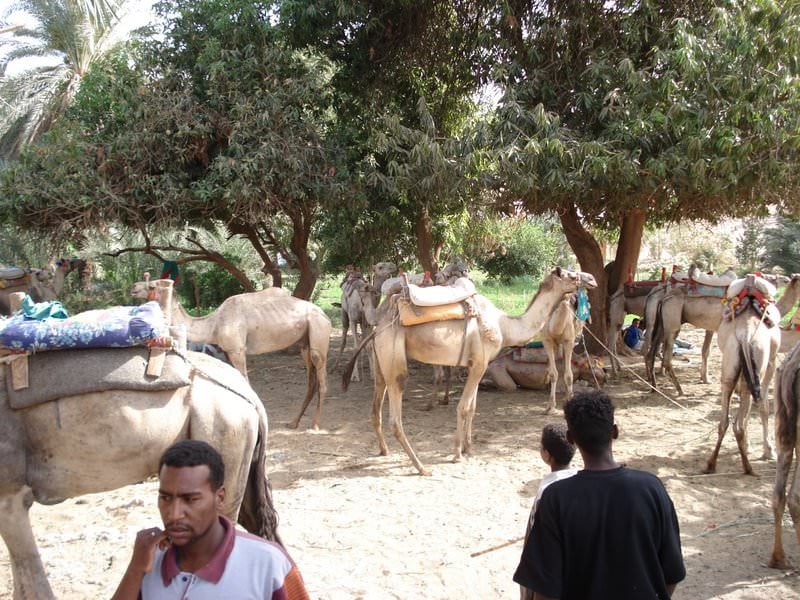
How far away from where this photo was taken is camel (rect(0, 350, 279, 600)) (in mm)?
3350

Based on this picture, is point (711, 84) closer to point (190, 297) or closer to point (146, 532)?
point (146, 532)

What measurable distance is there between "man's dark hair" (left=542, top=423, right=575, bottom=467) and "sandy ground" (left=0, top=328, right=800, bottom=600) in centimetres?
168

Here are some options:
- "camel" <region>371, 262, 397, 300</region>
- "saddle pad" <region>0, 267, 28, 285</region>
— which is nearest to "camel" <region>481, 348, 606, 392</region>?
"camel" <region>371, 262, 397, 300</region>

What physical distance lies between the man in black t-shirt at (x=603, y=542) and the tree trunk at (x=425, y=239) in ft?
33.6

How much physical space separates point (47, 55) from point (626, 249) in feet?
57.7

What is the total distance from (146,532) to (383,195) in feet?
32.1

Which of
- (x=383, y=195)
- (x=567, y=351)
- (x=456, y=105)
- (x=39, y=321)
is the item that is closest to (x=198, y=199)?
(x=383, y=195)

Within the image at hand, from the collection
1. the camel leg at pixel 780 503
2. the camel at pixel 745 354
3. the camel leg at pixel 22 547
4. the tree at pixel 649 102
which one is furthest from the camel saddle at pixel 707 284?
the camel leg at pixel 22 547

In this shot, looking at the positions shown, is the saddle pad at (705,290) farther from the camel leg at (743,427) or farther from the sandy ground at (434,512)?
the camel leg at (743,427)

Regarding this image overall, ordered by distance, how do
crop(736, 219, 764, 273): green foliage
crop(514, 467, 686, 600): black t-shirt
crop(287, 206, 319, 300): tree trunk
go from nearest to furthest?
A: crop(514, 467, 686, 600): black t-shirt < crop(287, 206, 319, 300): tree trunk < crop(736, 219, 764, 273): green foliage

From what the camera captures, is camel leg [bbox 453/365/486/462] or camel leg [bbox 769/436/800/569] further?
camel leg [bbox 453/365/486/462]

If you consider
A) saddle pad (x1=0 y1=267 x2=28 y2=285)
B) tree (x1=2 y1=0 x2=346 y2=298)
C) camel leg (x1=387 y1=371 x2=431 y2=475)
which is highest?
tree (x1=2 y1=0 x2=346 y2=298)

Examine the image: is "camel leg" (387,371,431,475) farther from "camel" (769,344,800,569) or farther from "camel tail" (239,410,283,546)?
→ "camel" (769,344,800,569)

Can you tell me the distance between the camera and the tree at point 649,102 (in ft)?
26.2
